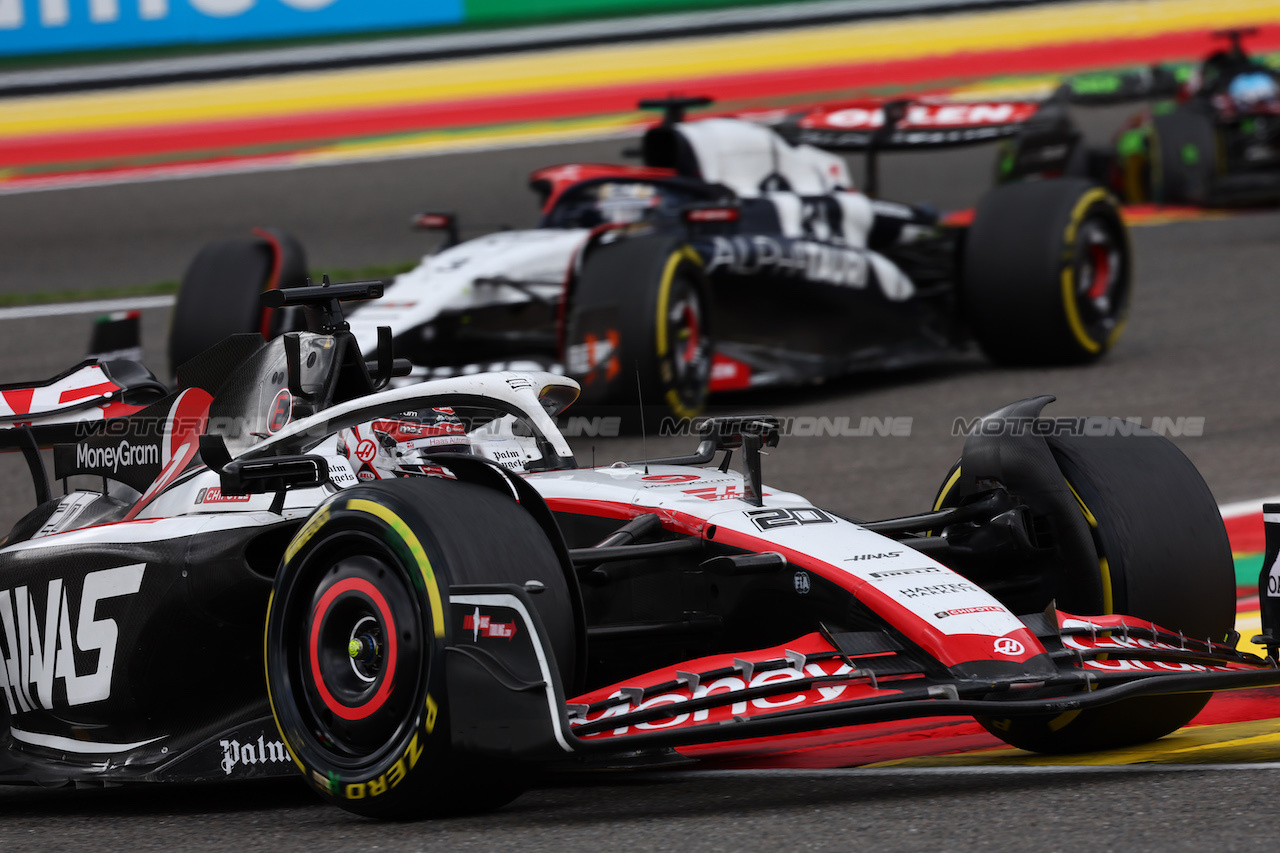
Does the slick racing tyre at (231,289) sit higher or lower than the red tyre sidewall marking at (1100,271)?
higher

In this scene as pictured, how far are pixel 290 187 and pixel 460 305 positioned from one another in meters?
8.95

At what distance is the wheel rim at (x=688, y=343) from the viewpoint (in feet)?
32.3

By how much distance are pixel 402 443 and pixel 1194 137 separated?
12585 mm

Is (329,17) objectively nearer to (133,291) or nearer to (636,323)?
(133,291)

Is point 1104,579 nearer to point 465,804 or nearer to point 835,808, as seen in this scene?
point 835,808

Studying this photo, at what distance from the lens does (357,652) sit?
4.20 meters

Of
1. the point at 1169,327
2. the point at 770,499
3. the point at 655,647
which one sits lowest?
the point at 1169,327

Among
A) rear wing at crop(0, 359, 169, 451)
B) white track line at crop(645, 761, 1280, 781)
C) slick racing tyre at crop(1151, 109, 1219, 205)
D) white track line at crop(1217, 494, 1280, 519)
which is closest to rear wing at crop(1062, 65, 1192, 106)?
slick racing tyre at crop(1151, 109, 1219, 205)

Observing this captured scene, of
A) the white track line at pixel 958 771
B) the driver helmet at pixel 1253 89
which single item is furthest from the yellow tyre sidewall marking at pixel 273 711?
the driver helmet at pixel 1253 89

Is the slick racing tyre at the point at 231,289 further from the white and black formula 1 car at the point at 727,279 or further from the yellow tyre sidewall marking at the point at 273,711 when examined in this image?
the yellow tyre sidewall marking at the point at 273,711

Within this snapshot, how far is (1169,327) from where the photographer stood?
1302cm


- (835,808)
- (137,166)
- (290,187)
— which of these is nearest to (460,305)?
(835,808)

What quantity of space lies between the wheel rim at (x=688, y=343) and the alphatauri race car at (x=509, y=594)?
4311 millimetres

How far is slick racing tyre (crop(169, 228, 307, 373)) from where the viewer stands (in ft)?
34.1
